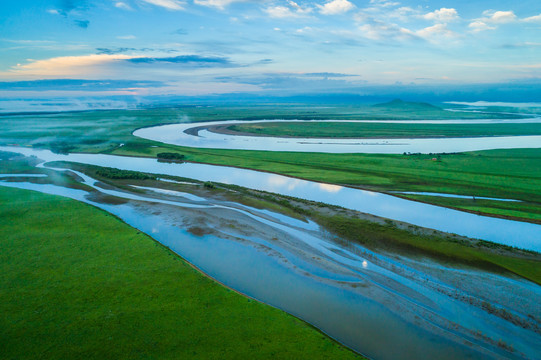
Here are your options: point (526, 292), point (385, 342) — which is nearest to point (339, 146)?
point (526, 292)

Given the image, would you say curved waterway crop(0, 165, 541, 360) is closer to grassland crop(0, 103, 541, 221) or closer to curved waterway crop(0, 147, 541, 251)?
curved waterway crop(0, 147, 541, 251)

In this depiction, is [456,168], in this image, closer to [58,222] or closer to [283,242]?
[283,242]

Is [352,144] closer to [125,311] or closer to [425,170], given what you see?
[425,170]

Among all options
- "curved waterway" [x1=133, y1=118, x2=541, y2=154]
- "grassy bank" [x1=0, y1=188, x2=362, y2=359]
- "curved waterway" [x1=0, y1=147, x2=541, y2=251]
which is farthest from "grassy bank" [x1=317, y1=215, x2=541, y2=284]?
"curved waterway" [x1=133, y1=118, x2=541, y2=154]

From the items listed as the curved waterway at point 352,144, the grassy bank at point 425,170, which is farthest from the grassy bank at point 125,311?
the curved waterway at point 352,144

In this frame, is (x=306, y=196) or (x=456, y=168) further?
(x=456, y=168)

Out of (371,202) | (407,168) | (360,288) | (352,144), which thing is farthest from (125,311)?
(352,144)
